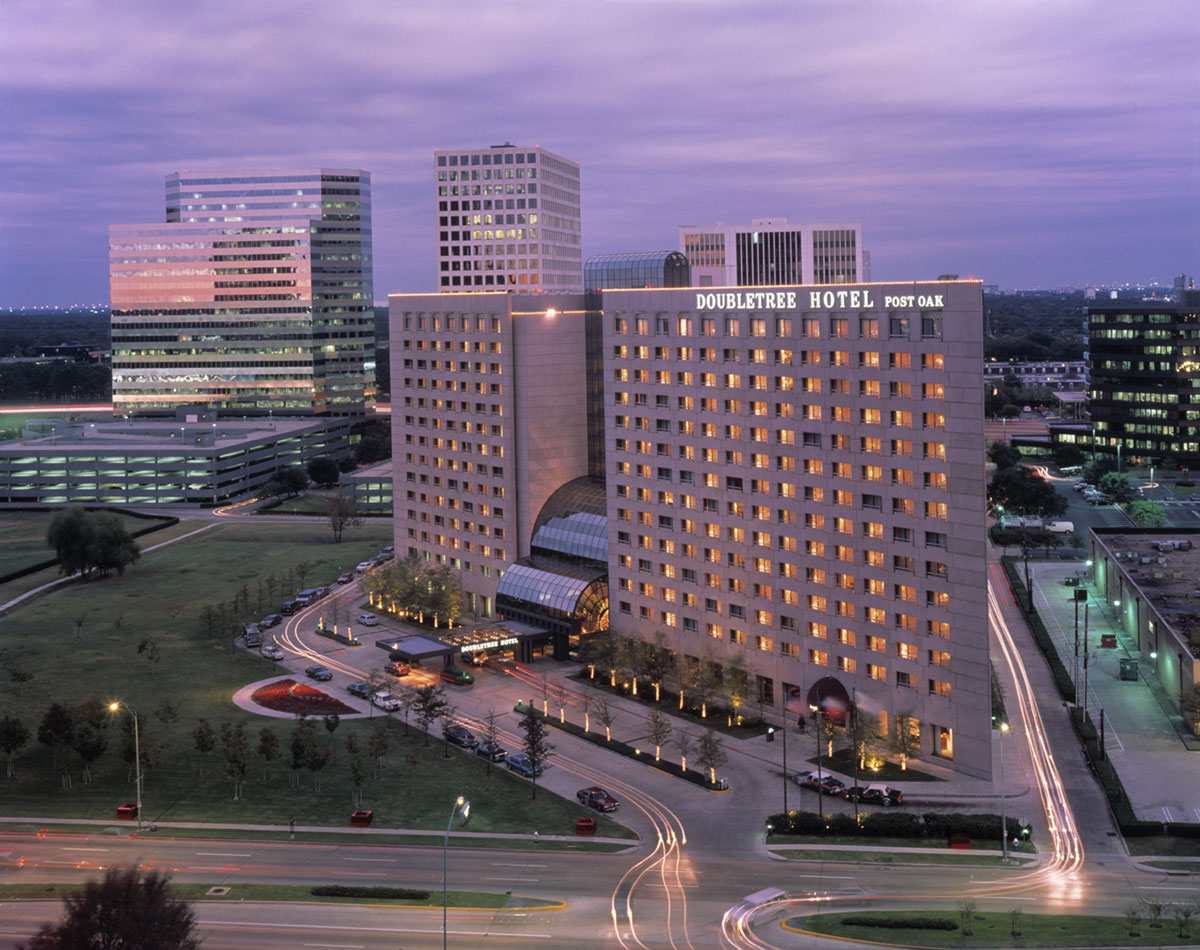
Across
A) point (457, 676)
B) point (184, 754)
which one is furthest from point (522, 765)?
point (184, 754)

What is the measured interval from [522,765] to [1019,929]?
1868 inches

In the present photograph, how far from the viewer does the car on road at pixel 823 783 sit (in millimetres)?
103625

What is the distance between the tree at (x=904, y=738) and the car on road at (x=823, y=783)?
21.4 ft

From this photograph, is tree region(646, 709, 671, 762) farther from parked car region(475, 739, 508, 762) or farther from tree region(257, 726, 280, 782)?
tree region(257, 726, 280, 782)

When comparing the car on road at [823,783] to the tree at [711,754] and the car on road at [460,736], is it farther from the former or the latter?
the car on road at [460,736]

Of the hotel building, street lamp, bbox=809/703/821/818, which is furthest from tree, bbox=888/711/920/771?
street lamp, bbox=809/703/821/818

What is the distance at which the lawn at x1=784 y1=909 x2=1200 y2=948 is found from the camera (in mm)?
74812

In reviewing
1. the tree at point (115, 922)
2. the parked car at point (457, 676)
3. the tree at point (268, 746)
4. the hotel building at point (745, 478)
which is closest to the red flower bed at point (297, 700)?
the parked car at point (457, 676)

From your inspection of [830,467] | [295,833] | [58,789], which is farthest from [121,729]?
[830,467]

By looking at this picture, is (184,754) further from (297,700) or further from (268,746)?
(297,700)

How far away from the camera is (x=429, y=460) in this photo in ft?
582

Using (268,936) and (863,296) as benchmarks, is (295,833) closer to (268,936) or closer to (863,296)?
(268,936)

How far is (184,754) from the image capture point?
A: 116 meters

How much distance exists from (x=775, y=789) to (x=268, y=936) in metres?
45.3
